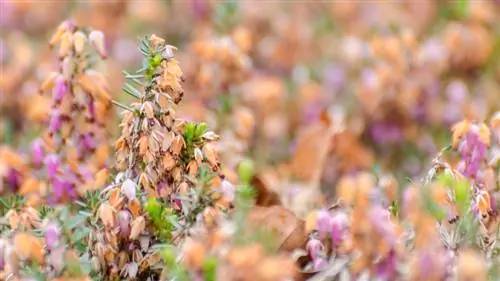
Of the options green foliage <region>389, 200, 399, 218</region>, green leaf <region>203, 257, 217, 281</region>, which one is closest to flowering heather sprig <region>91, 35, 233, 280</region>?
green leaf <region>203, 257, 217, 281</region>

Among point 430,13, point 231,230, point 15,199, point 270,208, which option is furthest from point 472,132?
point 430,13

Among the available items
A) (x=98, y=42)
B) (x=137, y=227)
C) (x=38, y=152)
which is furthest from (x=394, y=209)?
(x=38, y=152)

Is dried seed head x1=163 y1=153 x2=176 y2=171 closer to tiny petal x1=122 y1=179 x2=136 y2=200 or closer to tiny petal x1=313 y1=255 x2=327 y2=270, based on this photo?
tiny petal x1=122 y1=179 x2=136 y2=200

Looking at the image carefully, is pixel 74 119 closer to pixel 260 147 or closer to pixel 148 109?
pixel 148 109

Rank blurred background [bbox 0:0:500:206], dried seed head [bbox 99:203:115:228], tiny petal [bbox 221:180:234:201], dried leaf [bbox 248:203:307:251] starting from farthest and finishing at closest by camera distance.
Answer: blurred background [bbox 0:0:500:206] → dried leaf [bbox 248:203:307:251] → tiny petal [bbox 221:180:234:201] → dried seed head [bbox 99:203:115:228]

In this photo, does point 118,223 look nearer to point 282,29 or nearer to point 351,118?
point 351,118

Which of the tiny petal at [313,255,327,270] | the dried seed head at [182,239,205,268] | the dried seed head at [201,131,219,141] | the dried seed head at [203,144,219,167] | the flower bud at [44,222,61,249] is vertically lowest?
the dried seed head at [182,239,205,268]
